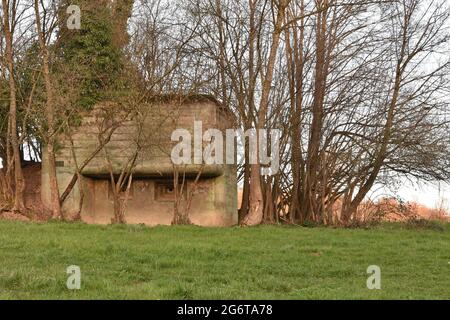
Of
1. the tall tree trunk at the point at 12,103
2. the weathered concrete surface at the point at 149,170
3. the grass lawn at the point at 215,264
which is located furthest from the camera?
the tall tree trunk at the point at 12,103

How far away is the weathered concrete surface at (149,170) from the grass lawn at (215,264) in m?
5.75

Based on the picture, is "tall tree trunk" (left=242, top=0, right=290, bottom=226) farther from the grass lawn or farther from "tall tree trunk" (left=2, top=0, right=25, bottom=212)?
"tall tree trunk" (left=2, top=0, right=25, bottom=212)

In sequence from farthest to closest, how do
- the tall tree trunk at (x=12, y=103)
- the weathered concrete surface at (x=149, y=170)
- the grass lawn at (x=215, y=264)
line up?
the tall tree trunk at (x=12, y=103) < the weathered concrete surface at (x=149, y=170) < the grass lawn at (x=215, y=264)

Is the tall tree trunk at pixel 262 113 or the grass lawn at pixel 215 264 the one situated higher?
the tall tree trunk at pixel 262 113

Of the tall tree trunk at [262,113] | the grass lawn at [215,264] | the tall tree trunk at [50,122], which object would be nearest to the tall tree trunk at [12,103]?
the tall tree trunk at [50,122]

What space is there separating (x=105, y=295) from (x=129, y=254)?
3830 mm

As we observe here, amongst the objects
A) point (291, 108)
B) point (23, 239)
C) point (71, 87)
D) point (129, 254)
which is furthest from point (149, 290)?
point (291, 108)

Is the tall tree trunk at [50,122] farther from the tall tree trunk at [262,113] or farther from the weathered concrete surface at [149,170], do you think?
the tall tree trunk at [262,113]

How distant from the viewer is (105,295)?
23.5 feet

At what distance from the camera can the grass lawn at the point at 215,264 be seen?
7.59 m

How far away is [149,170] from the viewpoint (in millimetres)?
22078

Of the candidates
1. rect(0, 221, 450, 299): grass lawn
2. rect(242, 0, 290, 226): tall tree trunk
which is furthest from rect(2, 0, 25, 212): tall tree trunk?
rect(242, 0, 290, 226): tall tree trunk

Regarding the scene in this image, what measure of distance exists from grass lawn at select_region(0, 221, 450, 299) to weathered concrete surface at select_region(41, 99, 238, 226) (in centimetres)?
575

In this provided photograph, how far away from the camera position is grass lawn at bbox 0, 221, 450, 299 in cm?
759
